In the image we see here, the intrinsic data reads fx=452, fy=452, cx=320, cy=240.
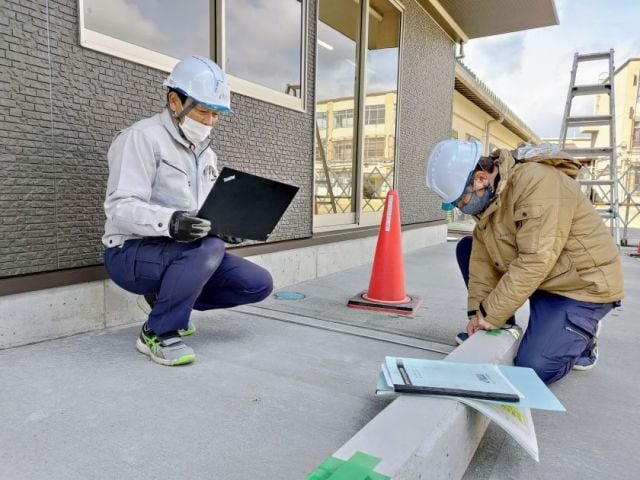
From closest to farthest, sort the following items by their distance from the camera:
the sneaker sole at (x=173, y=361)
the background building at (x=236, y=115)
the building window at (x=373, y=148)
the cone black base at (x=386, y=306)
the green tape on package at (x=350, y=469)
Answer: the green tape on package at (x=350, y=469) → the sneaker sole at (x=173, y=361) → the background building at (x=236, y=115) → the cone black base at (x=386, y=306) → the building window at (x=373, y=148)

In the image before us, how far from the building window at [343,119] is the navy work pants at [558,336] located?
360 cm

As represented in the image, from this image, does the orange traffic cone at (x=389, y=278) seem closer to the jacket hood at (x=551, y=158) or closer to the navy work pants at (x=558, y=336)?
the navy work pants at (x=558, y=336)

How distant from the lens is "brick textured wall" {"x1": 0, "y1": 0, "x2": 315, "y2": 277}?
6.94 feet

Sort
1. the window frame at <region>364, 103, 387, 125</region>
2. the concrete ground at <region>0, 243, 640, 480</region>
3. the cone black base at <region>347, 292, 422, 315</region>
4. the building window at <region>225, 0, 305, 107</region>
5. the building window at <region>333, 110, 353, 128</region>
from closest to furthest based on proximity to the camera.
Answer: the concrete ground at <region>0, 243, 640, 480</region>, the cone black base at <region>347, 292, 422, 315</region>, the building window at <region>225, 0, 305, 107</region>, the building window at <region>333, 110, 353, 128</region>, the window frame at <region>364, 103, 387, 125</region>

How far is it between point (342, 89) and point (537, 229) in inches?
147

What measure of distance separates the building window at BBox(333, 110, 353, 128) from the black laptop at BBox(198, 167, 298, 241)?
124 inches

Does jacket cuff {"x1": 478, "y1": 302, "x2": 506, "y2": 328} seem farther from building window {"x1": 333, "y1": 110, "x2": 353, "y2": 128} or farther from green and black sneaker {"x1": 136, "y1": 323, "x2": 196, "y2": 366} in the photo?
building window {"x1": 333, "y1": 110, "x2": 353, "y2": 128}

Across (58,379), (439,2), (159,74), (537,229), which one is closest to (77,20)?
(159,74)

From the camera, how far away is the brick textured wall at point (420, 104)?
623 centimetres

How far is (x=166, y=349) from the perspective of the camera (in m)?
2.06

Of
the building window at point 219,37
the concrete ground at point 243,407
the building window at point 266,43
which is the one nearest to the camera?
the concrete ground at point 243,407

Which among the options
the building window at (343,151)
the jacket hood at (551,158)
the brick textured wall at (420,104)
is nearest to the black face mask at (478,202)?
the jacket hood at (551,158)

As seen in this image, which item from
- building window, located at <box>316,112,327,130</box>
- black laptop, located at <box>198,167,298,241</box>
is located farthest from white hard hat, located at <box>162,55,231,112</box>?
building window, located at <box>316,112,327,130</box>

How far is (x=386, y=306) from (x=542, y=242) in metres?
1.48
